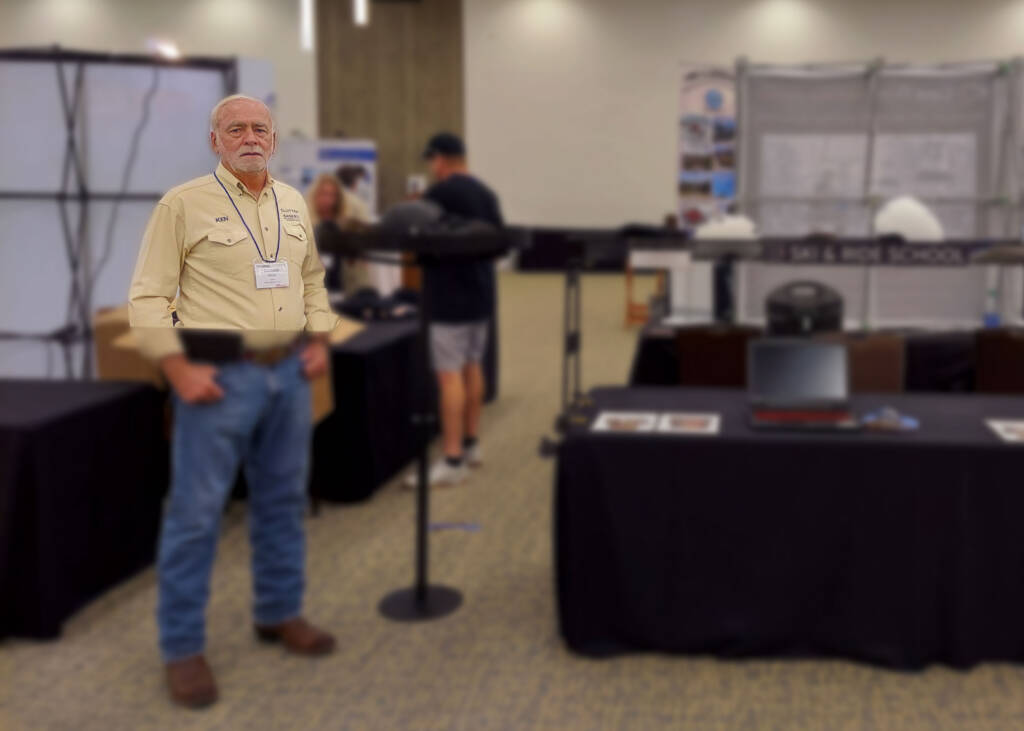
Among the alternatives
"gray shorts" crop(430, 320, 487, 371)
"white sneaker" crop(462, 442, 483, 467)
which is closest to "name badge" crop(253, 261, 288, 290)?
"gray shorts" crop(430, 320, 487, 371)

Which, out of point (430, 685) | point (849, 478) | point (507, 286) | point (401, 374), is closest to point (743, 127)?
point (401, 374)

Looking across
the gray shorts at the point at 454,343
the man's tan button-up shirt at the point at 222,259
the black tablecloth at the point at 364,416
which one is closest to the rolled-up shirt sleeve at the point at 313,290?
the man's tan button-up shirt at the point at 222,259

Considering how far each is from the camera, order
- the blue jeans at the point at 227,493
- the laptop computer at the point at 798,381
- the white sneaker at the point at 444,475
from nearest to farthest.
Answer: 1. the blue jeans at the point at 227,493
2. the laptop computer at the point at 798,381
3. the white sneaker at the point at 444,475

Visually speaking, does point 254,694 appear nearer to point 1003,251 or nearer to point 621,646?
point 621,646


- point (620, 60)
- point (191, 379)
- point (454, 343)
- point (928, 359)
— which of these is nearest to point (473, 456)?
point (454, 343)

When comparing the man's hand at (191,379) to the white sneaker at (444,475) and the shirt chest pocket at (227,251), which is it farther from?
the white sneaker at (444,475)

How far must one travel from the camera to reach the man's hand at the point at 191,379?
1.01 ft

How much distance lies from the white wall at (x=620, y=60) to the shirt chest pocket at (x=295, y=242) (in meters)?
15.0

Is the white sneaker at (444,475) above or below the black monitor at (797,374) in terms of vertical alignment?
below

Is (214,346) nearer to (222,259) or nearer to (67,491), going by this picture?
(222,259)

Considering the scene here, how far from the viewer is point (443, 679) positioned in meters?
3.25

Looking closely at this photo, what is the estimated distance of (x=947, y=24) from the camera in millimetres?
15234

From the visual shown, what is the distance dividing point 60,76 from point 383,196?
18.1 m

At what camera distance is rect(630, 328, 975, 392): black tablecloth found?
15.7ft
